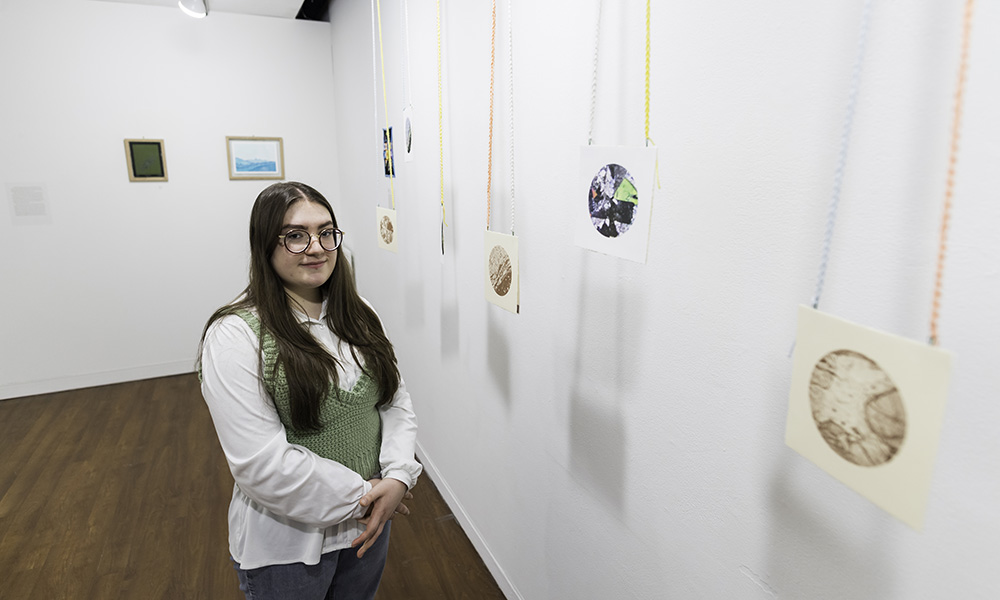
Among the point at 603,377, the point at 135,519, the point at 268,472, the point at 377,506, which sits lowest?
the point at 135,519

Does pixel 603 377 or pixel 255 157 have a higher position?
pixel 255 157

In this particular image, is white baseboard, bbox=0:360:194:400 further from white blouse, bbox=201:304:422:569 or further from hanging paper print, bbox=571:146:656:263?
hanging paper print, bbox=571:146:656:263

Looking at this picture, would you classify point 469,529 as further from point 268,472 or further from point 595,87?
point 595,87

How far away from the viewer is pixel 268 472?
1069mm

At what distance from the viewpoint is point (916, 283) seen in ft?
2.21

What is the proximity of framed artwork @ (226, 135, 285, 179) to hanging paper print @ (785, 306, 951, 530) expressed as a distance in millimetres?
4034

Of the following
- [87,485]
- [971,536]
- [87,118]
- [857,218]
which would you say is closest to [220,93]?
[87,118]

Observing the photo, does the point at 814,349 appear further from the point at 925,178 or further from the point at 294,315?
the point at 294,315

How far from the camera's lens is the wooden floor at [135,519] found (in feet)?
6.64

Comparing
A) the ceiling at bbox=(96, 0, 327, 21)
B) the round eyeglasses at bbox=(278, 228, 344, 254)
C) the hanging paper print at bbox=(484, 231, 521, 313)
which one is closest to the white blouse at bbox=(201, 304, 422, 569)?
the round eyeglasses at bbox=(278, 228, 344, 254)

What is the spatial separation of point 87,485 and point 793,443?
10.2ft

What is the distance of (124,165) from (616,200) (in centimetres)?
381

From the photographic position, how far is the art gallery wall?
11.1 ft

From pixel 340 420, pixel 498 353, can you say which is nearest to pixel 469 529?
pixel 498 353
